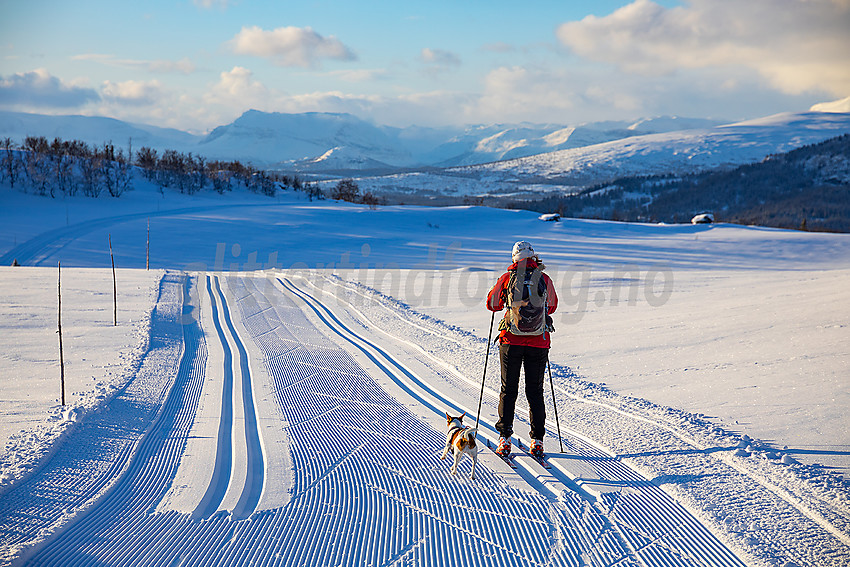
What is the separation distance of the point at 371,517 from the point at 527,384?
187cm

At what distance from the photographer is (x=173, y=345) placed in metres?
8.45

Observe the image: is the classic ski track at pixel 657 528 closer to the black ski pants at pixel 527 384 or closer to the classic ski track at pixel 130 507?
the black ski pants at pixel 527 384

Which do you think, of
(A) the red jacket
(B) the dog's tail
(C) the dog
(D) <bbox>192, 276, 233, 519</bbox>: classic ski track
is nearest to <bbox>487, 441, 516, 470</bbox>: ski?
(C) the dog

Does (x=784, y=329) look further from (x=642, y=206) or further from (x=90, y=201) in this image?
(x=642, y=206)

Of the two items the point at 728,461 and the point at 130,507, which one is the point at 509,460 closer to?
the point at 728,461

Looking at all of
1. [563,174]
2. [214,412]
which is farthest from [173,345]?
[563,174]

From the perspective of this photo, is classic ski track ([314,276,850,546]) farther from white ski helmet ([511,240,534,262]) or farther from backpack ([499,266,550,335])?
white ski helmet ([511,240,534,262])

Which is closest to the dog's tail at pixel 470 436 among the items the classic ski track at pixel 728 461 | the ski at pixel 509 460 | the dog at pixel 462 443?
the dog at pixel 462 443

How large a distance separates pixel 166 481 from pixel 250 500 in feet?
2.57

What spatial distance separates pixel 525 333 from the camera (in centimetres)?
467

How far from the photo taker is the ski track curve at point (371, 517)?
3262mm

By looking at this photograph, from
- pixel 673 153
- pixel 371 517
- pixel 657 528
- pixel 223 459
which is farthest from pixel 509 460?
pixel 673 153

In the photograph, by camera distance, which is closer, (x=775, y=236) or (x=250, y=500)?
(x=250, y=500)

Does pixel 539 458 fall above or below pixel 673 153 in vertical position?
below
